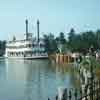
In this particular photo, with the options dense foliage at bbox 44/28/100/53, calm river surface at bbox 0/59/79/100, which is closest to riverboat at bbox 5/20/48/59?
dense foliage at bbox 44/28/100/53

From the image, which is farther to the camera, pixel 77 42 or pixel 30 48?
pixel 30 48

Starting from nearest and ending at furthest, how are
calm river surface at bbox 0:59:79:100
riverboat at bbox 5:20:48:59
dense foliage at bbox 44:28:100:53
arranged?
calm river surface at bbox 0:59:79:100 < dense foliage at bbox 44:28:100:53 < riverboat at bbox 5:20:48:59

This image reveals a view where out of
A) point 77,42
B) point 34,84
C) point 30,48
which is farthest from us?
point 30,48

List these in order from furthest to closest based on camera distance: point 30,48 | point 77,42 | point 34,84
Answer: point 30,48
point 77,42
point 34,84

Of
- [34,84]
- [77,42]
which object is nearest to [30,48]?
[77,42]

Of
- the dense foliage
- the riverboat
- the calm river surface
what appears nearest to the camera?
the calm river surface

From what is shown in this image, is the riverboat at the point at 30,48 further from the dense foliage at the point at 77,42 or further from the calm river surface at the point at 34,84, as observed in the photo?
the calm river surface at the point at 34,84

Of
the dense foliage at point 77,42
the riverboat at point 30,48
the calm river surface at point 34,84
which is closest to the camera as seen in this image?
the calm river surface at point 34,84

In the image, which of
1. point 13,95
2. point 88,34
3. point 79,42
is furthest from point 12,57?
point 13,95

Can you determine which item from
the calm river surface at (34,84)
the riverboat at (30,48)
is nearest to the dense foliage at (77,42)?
the riverboat at (30,48)

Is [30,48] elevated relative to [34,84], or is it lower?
lower

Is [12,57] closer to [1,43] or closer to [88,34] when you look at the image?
[1,43]

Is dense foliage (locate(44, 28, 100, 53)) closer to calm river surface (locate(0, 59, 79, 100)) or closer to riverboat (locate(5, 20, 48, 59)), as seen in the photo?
riverboat (locate(5, 20, 48, 59))

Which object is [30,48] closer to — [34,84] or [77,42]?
[77,42]
